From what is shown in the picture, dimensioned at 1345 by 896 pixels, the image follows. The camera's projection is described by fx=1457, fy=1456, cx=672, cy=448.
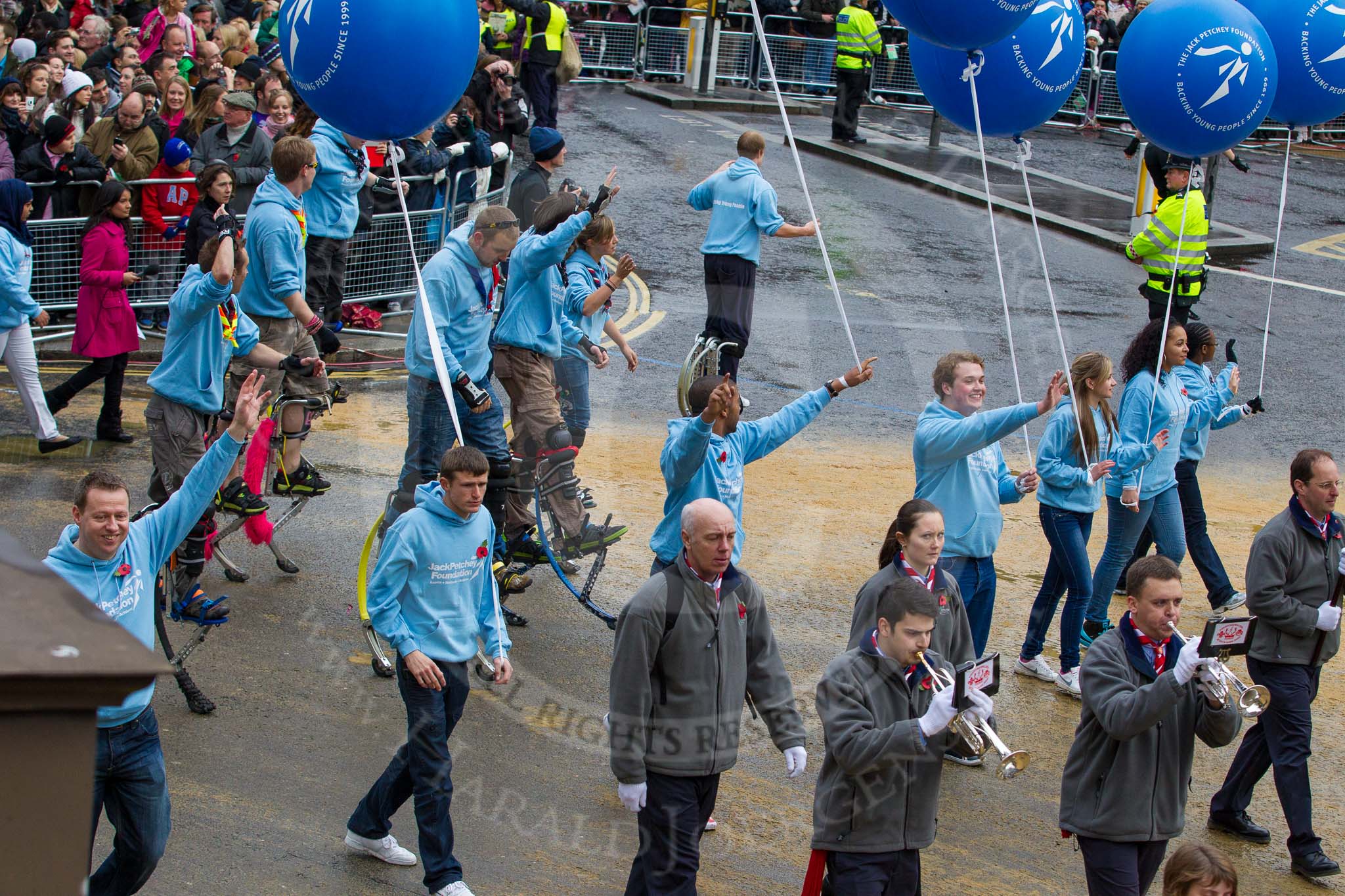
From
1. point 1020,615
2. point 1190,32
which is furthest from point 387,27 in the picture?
point 1020,615

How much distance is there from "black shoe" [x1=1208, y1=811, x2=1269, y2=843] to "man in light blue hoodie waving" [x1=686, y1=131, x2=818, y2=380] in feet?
15.2

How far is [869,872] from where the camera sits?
475 centimetres

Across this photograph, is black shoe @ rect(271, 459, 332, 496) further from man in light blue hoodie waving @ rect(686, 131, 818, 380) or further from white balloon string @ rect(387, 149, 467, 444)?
man in light blue hoodie waving @ rect(686, 131, 818, 380)

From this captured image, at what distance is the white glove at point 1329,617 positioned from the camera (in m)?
6.05

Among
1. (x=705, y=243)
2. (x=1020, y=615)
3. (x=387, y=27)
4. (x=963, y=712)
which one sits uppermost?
(x=387, y=27)

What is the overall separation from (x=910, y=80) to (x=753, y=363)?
1414 cm

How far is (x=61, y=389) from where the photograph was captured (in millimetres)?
9625

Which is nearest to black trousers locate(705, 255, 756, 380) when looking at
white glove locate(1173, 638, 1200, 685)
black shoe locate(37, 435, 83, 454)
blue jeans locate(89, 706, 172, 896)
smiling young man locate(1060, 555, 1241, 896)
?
black shoe locate(37, 435, 83, 454)

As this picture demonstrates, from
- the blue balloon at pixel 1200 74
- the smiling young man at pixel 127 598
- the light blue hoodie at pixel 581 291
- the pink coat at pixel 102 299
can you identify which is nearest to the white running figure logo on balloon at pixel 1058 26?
the blue balloon at pixel 1200 74

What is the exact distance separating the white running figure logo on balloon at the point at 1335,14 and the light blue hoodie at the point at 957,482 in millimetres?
→ 3511

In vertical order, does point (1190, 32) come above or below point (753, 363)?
above

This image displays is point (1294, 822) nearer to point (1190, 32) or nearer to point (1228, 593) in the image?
point (1228, 593)

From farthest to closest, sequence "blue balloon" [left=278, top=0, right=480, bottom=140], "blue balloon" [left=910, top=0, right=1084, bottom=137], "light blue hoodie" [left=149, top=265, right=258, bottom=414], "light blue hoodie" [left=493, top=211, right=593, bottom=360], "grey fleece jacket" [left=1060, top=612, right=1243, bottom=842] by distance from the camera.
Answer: "light blue hoodie" [left=493, top=211, right=593, bottom=360], "blue balloon" [left=910, top=0, right=1084, bottom=137], "light blue hoodie" [left=149, top=265, right=258, bottom=414], "blue balloon" [left=278, top=0, right=480, bottom=140], "grey fleece jacket" [left=1060, top=612, right=1243, bottom=842]

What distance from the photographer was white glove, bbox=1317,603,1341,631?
6055 millimetres
